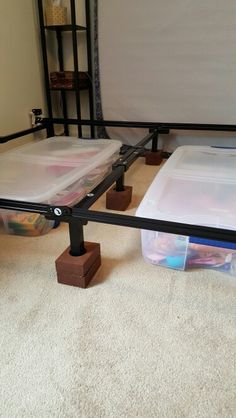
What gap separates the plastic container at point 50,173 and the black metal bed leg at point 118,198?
101mm

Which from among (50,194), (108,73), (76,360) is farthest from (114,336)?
(108,73)

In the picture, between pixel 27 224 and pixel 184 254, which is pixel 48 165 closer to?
pixel 27 224

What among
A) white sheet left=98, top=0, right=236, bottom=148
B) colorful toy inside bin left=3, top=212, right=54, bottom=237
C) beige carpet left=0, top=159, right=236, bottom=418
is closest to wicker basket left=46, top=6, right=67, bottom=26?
white sheet left=98, top=0, right=236, bottom=148

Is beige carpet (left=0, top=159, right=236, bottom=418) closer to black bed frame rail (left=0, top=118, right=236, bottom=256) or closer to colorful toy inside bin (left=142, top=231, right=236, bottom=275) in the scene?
colorful toy inside bin (left=142, top=231, right=236, bottom=275)

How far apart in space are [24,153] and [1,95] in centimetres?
47

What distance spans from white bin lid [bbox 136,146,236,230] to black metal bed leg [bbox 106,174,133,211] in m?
0.23

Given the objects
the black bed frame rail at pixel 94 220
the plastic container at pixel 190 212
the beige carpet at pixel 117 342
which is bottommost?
the beige carpet at pixel 117 342

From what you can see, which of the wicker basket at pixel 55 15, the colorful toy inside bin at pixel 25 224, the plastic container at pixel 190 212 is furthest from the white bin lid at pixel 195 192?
the wicker basket at pixel 55 15

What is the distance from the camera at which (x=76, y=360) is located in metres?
0.73

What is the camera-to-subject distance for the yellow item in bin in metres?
1.28

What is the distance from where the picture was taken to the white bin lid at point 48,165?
1229mm

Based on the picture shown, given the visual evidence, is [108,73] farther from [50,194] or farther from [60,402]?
[60,402]

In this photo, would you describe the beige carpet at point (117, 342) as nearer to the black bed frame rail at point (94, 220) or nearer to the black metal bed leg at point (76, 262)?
the black metal bed leg at point (76, 262)

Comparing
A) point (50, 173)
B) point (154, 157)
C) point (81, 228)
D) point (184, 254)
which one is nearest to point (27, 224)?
point (50, 173)
